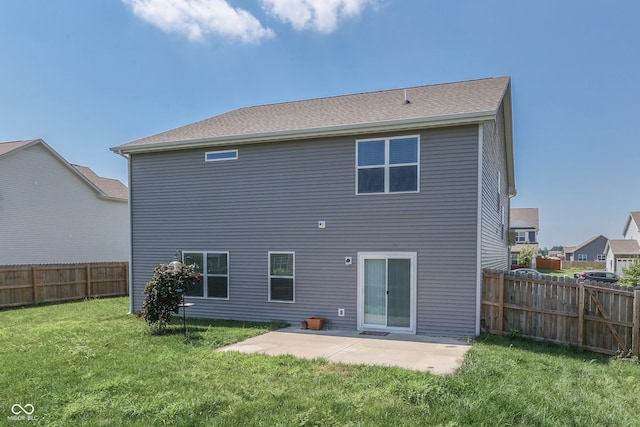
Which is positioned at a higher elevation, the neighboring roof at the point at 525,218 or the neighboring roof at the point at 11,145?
the neighboring roof at the point at 11,145

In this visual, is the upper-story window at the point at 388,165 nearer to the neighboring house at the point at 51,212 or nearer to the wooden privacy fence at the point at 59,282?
the wooden privacy fence at the point at 59,282

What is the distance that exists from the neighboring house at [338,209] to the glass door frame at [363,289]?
3 centimetres

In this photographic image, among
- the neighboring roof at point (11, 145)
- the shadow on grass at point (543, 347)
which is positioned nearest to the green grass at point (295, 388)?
the shadow on grass at point (543, 347)

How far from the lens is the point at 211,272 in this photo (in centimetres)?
1069

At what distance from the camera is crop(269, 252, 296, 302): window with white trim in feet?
32.2

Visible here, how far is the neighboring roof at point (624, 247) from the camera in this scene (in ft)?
117

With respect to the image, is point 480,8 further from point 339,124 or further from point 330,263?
point 330,263

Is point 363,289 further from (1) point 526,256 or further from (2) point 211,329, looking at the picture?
(1) point 526,256

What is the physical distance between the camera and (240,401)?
4617 mm

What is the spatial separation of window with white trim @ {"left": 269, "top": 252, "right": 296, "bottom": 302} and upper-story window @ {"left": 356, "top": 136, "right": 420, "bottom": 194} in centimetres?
255

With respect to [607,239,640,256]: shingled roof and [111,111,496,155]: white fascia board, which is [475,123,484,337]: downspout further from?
[607,239,640,256]: shingled roof

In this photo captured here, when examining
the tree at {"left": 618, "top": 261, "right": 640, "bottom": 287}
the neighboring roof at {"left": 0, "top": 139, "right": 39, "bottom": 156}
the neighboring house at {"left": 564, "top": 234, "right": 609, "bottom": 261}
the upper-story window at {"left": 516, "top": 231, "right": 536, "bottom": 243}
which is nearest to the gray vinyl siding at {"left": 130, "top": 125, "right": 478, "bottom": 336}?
the neighboring roof at {"left": 0, "top": 139, "right": 39, "bottom": 156}

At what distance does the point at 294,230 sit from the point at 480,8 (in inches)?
314

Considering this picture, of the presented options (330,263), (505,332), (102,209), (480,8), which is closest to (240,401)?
(330,263)
